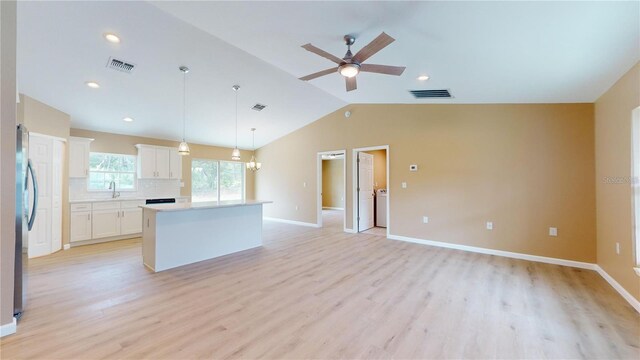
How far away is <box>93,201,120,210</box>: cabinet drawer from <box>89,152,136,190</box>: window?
0.64m

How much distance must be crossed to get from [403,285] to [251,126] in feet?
17.2

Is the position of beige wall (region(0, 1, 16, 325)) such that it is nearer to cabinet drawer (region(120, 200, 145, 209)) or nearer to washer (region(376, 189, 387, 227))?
cabinet drawer (region(120, 200, 145, 209))

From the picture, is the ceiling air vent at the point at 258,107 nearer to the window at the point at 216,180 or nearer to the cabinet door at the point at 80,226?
the window at the point at 216,180

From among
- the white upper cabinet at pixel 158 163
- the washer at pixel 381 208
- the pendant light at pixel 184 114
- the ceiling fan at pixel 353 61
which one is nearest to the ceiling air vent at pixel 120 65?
the pendant light at pixel 184 114

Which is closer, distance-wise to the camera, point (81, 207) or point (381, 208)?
point (81, 207)

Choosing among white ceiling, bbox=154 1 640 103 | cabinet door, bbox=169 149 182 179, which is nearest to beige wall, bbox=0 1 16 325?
white ceiling, bbox=154 1 640 103

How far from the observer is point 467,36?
2.43m

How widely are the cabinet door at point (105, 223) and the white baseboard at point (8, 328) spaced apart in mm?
3507

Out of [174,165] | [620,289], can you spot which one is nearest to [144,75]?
[174,165]

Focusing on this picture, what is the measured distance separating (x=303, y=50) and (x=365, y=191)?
13.5ft

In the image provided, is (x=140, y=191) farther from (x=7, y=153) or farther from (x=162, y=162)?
(x=7, y=153)

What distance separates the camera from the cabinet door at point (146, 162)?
6031 millimetres

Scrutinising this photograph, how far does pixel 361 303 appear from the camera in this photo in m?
2.64

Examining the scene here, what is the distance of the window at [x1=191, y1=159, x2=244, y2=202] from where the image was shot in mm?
7519
